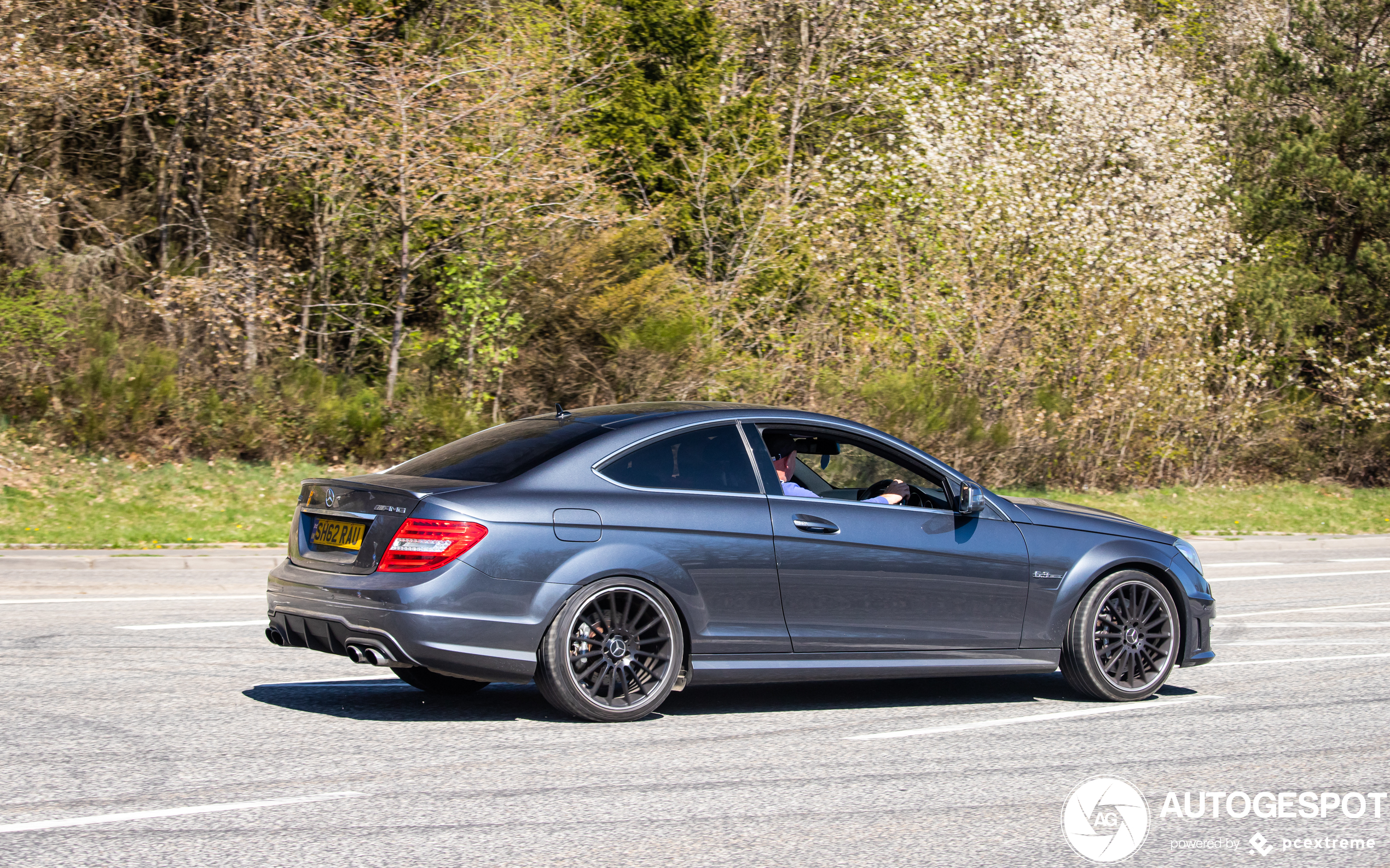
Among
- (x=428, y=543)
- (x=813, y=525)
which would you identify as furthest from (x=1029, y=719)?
(x=428, y=543)

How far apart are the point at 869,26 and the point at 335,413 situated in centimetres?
1594

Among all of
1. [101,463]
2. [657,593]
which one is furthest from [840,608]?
[101,463]

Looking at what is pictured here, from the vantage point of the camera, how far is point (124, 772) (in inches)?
205

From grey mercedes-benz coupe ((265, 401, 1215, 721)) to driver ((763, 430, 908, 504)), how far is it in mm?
21

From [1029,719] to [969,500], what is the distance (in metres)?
1.17

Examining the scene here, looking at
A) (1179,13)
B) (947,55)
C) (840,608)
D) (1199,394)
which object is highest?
(1179,13)

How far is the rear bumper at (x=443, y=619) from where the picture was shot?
5.88 metres

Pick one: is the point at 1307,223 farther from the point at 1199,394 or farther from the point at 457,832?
the point at 457,832

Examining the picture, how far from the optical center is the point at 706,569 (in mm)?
6371

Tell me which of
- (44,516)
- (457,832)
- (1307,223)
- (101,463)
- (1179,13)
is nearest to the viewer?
(457,832)

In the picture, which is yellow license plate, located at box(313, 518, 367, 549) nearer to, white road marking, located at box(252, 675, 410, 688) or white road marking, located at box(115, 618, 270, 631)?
white road marking, located at box(252, 675, 410, 688)

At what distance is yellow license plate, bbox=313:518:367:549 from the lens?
20.1 ft

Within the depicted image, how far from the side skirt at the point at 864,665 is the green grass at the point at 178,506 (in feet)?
25.8

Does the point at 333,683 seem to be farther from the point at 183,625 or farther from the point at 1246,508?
the point at 1246,508
